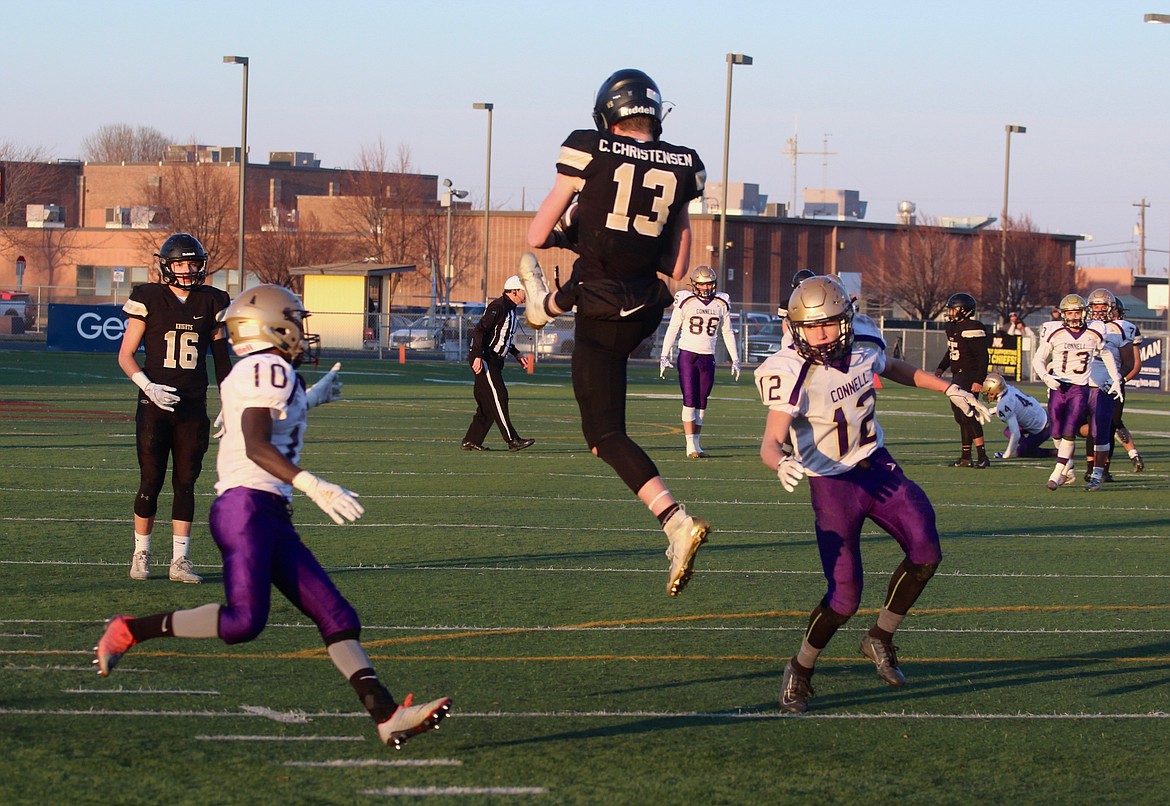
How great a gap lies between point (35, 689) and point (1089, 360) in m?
11.6

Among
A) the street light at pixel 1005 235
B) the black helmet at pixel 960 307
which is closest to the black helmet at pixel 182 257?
the black helmet at pixel 960 307

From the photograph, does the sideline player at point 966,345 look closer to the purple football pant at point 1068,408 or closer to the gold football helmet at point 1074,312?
the purple football pant at point 1068,408

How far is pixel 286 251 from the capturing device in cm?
7131

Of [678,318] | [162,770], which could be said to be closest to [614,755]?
[162,770]

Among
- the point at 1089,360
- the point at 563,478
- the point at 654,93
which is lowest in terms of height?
the point at 563,478

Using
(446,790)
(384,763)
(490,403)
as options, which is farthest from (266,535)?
(490,403)

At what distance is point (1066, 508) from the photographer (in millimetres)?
14172

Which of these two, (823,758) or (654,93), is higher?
(654,93)

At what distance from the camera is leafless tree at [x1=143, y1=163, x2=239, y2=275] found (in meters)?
70.1

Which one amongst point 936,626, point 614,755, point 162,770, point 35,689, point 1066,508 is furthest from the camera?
point 1066,508

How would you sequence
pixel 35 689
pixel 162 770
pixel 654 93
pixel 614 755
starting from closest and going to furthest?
pixel 162 770, pixel 614 755, pixel 35 689, pixel 654 93

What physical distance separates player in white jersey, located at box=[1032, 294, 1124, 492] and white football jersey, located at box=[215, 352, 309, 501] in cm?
1089

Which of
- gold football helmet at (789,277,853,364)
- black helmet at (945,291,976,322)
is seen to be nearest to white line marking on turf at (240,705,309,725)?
gold football helmet at (789,277,853,364)

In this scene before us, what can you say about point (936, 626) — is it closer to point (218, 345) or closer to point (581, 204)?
point (581, 204)
